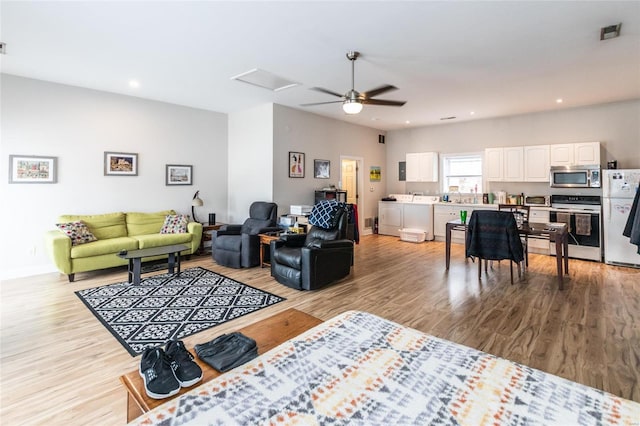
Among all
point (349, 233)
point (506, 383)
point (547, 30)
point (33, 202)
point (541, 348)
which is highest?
point (547, 30)

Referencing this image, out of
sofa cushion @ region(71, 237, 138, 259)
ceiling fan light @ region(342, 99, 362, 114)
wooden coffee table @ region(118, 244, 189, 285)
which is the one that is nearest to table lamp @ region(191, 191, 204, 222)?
sofa cushion @ region(71, 237, 138, 259)

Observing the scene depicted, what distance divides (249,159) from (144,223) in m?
2.28

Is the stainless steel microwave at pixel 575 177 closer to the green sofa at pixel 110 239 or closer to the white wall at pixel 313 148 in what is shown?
the white wall at pixel 313 148

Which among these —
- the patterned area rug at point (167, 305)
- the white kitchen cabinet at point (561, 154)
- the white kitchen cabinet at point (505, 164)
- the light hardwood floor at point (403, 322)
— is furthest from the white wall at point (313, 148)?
the white kitchen cabinet at point (561, 154)

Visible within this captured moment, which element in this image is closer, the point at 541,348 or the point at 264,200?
the point at 541,348

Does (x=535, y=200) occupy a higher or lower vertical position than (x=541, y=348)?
higher

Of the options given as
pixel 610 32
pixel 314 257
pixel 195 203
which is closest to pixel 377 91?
pixel 314 257

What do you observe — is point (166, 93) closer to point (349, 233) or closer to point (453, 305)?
point (349, 233)

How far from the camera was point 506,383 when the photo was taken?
1279 millimetres

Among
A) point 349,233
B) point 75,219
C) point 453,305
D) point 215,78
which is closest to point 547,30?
point 453,305

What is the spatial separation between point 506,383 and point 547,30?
3.56 metres

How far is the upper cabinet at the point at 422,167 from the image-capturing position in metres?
8.00

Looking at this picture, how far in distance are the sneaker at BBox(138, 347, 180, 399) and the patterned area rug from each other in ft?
4.37

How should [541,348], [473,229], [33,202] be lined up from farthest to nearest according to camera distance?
[33,202] → [473,229] → [541,348]
